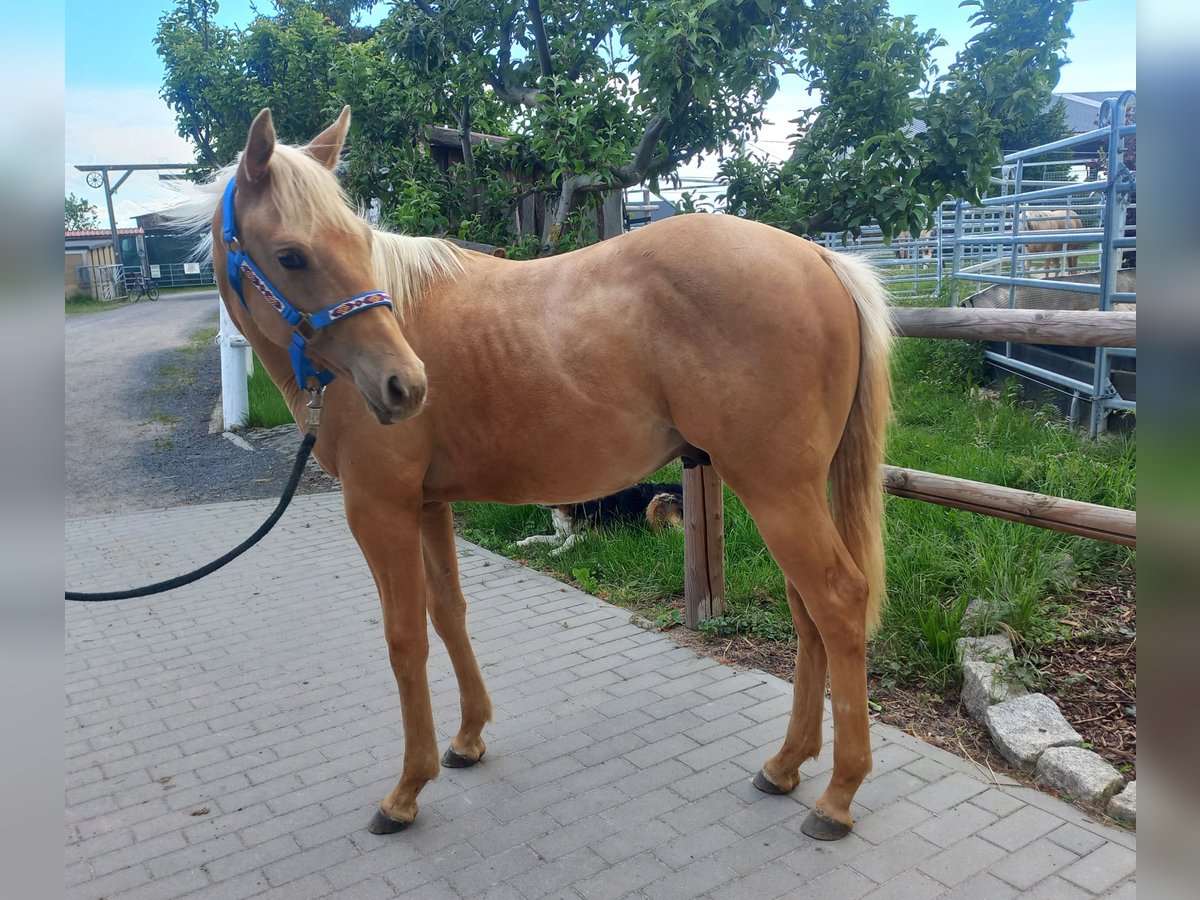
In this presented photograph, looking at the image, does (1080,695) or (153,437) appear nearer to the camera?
(1080,695)

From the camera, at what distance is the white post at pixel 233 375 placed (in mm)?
9094

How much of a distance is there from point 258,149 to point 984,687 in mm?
2977

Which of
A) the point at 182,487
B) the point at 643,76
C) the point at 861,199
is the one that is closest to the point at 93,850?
the point at 643,76

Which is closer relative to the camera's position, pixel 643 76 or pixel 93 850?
pixel 93 850

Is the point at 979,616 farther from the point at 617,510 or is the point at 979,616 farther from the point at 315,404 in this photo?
the point at 315,404

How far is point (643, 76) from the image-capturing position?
391cm

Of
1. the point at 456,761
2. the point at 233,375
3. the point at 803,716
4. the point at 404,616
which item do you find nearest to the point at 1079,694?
the point at 803,716

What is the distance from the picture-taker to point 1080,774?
2588mm

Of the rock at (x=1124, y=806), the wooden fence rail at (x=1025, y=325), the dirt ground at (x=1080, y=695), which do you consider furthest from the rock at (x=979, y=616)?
the wooden fence rail at (x=1025, y=325)

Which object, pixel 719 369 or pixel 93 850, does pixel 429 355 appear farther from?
pixel 93 850

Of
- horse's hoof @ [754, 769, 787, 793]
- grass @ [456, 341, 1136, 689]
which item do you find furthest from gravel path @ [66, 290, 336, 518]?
horse's hoof @ [754, 769, 787, 793]

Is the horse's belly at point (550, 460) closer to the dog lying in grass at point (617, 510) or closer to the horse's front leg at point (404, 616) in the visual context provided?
the horse's front leg at point (404, 616)

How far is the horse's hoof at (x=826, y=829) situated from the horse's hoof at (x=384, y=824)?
50.9 inches
